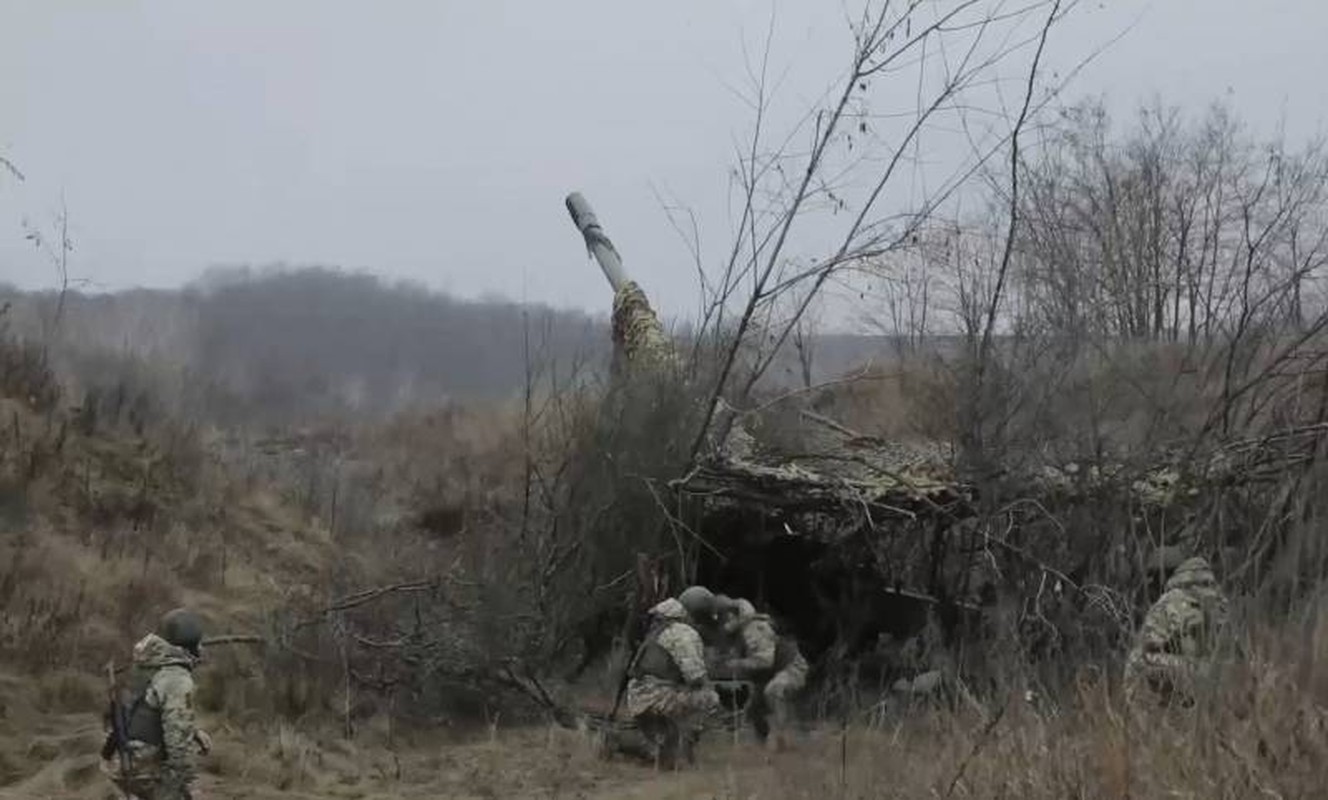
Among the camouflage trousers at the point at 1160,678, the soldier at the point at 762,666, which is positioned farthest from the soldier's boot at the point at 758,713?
the camouflage trousers at the point at 1160,678

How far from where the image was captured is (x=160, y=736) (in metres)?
7.04

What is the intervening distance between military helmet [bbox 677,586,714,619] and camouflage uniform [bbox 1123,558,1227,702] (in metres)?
3.20

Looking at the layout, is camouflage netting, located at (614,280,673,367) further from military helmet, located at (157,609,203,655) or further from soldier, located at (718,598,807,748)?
military helmet, located at (157,609,203,655)

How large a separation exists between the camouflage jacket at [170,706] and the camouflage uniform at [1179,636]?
13.4 feet

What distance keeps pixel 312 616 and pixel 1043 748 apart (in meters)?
7.00

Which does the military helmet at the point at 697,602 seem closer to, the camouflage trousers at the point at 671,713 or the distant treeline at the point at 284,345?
the camouflage trousers at the point at 671,713

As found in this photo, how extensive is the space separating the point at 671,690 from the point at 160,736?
2861 mm

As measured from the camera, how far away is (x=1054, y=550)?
9.55 meters

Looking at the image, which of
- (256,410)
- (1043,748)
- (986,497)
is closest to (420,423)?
(256,410)

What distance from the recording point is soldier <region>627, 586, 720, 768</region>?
8719 millimetres

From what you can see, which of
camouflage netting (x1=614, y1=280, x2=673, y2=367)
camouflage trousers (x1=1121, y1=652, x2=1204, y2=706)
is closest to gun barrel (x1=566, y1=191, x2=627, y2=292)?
camouflage netting (x1=614, y1=280, x2=673, y2=367)

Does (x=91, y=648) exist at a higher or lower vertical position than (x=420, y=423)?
lower

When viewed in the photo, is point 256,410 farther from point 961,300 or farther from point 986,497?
point 986,497

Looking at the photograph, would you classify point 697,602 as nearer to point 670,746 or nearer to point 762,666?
point 762,666
